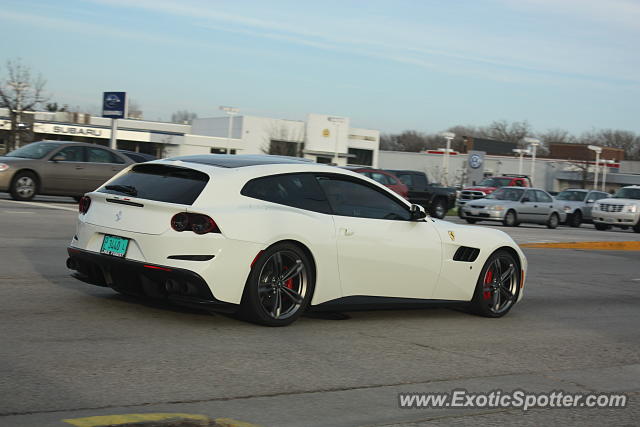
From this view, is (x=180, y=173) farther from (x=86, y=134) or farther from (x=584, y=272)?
(x=86, y=134)

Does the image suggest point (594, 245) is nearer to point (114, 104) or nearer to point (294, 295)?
point (294, 295)

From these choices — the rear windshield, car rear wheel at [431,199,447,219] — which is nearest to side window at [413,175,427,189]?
car rear wheel at [431,199,447,219]

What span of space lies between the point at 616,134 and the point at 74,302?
134 m

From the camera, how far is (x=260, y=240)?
6934mm

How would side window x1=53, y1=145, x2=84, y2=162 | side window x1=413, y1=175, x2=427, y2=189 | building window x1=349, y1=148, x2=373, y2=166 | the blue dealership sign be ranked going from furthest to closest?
building window x1=349, y1=148, x2=373, y2=166
side window x1=413, y1=175, x2=427, y2=189
the blue dealership sign
side window x1=53, y1=145, x2=84, y2=162

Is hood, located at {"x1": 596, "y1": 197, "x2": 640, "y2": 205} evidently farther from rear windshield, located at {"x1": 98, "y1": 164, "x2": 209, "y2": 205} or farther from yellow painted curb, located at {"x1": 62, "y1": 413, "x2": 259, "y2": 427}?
yellow painted curb, located at {"x1": 62, "y1": 413, "x2": 259, "y2": 427}

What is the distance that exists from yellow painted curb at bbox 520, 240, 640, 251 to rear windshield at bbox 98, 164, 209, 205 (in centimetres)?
1231

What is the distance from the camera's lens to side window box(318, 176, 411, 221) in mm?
7707

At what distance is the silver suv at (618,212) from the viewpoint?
104 ft

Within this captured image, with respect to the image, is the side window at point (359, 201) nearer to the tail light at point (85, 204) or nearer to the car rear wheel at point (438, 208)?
the tail light at point (85, 204)

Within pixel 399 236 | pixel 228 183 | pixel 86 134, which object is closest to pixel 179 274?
pixel 228 183

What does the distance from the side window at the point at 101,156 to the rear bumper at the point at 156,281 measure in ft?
52.2

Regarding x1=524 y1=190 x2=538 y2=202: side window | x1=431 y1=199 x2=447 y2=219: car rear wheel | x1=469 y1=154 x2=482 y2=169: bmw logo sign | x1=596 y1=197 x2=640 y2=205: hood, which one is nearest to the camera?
x1=524 y1=190 x2=538 y2=202: side window

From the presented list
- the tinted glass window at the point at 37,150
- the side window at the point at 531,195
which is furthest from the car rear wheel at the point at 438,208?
the tinted glass window at the point at 37,150
